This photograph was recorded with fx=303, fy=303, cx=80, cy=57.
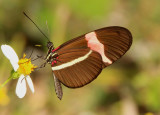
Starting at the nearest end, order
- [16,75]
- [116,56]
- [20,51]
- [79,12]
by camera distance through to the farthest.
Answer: [16,75] < [116,56] < [20,51] < [79,12]

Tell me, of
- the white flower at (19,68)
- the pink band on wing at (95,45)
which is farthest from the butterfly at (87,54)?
the white flower at (19,68)

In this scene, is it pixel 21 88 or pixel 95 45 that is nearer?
pixel 21 88

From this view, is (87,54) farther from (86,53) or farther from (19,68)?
(19,68)

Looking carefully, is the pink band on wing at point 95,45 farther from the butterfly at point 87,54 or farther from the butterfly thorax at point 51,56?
the butterfly thorax at point 51,56

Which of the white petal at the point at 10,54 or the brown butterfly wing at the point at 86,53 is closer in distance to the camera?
the white petal at the point at 10,54

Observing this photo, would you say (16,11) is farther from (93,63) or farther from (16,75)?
(16,75)

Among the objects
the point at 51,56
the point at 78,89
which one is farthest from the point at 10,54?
the point at 78,89

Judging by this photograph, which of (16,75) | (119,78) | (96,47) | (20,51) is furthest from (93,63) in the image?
(119,78)
